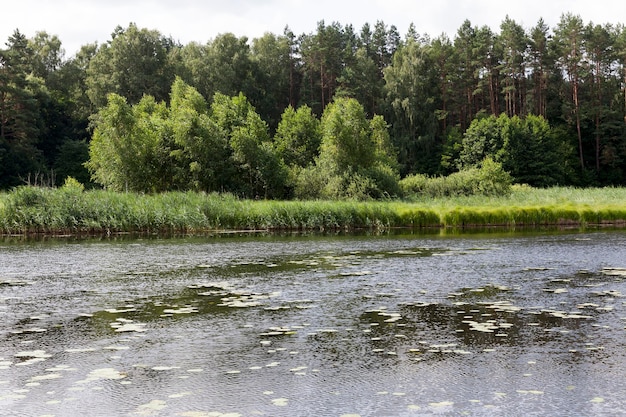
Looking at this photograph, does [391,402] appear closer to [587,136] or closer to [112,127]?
[112,127]

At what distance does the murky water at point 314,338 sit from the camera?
7469 mm

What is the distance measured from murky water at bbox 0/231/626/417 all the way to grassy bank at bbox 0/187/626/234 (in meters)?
14.0

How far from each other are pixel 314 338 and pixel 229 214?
87.0 ft

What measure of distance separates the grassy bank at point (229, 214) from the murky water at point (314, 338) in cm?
1395

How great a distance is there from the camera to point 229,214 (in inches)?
1438

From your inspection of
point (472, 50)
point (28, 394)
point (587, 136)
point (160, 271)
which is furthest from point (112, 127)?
point (587, 136)

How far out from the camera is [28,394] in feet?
25.2

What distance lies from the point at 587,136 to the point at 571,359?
283ft

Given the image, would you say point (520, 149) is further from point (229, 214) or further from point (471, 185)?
point (229, 214)

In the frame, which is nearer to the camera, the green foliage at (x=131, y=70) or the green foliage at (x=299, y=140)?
the green foliage at (x=299, y=140)

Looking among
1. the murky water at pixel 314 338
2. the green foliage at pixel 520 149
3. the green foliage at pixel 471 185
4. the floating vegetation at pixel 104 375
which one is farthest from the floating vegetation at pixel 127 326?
the green foliage at pixel 520 149

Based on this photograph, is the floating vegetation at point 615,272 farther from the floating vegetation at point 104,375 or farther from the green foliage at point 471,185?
the green foliage at point 471,185

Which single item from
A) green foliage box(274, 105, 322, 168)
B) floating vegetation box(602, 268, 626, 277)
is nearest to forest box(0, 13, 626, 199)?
green foliage box(274, 105, 322, 168)

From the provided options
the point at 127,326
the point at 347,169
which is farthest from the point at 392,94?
the point at 127,326
